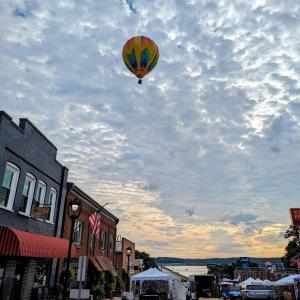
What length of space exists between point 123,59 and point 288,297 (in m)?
22.0

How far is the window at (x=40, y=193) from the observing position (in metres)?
21.6

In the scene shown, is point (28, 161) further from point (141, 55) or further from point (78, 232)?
point (78, 232)

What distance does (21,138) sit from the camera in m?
19.1

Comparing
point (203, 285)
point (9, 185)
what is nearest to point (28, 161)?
point (9, 185)

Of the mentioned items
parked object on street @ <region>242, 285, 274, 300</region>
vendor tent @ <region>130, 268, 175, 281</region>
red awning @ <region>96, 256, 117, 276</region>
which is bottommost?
parked object on street @ <region>242, 285, 274, 300</region>

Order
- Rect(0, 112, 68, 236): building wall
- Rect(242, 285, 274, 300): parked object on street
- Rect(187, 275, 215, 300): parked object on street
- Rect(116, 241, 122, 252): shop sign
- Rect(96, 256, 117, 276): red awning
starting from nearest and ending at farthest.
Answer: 1. Rect(0, 112, 68, 236): building wall
2. Rect(242, 285, 274, 300): parked object on street
3. Rect(96, 256, 117, 276): red awning
4. Rect(187, 275, 215, 300): parked object on street
5. Rect(116, 241, 122, 252): shop sign

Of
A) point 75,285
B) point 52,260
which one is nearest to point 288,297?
point 75,285

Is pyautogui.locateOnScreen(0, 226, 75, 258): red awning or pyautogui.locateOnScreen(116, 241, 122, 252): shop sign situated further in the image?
pyautogui.locateOnScreen(116, 241, 122, 252): shop sign

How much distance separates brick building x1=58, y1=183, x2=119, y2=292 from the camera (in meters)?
27.9

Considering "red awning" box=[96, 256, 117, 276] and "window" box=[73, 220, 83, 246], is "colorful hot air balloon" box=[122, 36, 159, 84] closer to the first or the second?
"window" box=[73, 220, 83, 246]

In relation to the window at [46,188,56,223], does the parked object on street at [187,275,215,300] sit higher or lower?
lower

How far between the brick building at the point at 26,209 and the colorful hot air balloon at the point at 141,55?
650cm

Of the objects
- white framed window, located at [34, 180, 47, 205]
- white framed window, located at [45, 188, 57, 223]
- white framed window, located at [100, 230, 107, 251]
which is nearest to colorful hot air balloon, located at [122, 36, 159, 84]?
white framed window, located at [34, 180, 47, 205]

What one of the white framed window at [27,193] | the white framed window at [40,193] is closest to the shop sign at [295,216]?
the white framed window at [40,193]
